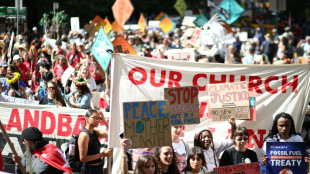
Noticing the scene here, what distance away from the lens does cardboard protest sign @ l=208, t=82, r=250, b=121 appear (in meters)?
8.59

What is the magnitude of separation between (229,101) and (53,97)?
8.98 ft

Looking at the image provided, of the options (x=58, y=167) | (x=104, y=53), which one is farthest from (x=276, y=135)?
(x=104, y=53)

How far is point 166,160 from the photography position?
701 centimetres

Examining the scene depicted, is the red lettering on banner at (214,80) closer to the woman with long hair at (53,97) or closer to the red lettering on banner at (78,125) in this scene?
the red lettering on banner at (78,125)

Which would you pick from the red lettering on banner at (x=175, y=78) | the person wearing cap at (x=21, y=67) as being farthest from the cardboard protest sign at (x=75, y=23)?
the red lettering on banner at (x=175, y=78)

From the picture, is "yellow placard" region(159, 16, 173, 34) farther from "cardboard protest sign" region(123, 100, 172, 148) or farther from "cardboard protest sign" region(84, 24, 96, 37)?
"cardboard protest sign" region(123, 100, 172, 148)

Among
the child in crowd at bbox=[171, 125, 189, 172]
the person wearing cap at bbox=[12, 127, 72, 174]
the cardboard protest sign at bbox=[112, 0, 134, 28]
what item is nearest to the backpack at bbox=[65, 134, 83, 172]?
the person wearing cap at bbox=[12, 127, 72, 174]

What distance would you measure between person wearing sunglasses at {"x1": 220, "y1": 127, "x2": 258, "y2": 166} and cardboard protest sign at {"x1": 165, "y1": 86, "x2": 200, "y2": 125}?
1.59 ft

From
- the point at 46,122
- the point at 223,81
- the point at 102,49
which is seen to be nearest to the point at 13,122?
the point at 46,122

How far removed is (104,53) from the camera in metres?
12.0

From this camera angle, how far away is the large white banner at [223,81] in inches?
351

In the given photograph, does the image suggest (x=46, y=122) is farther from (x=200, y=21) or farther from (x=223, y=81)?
(x=200, y=21)

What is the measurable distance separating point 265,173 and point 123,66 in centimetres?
223

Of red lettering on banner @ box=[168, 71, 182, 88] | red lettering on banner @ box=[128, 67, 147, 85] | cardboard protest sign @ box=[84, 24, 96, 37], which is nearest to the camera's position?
red lettering on banner @ box=[128, 67, 147, 85]
